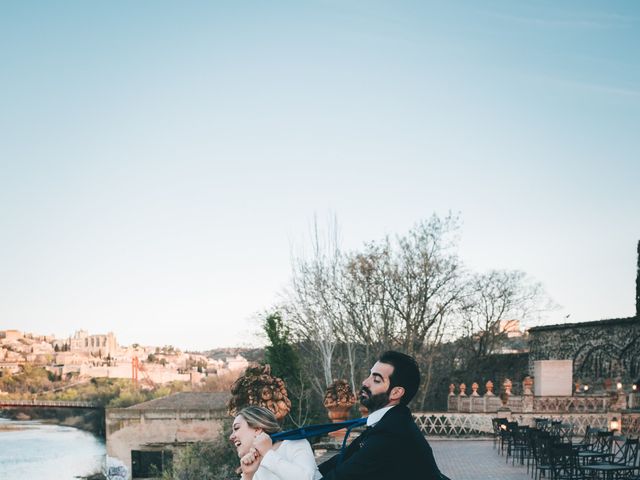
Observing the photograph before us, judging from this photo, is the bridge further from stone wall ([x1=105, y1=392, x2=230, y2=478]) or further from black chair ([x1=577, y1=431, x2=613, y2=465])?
black chair ([x1=577, y1=431, x2=613, y2=465])

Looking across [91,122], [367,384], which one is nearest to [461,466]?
[367,384]

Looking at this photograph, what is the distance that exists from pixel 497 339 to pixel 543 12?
24.3 m

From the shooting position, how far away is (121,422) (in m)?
31.2

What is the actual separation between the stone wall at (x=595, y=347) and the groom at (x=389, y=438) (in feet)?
Answer: 87.0

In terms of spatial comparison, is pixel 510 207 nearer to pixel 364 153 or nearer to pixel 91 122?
pixel 364 153

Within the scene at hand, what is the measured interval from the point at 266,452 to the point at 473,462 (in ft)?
48.1

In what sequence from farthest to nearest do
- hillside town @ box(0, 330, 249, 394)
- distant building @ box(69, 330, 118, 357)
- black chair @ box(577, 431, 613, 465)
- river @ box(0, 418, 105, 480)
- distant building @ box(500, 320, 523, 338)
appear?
distant building @ box(69, 330, 118, 357) → hillside town @ box(0, 330, 249, 394) → river @ box(0, 418, 105, 480) → distant building @ box(500, 320, 523, 338) → black chair @ box(577, 431, 613, 465)

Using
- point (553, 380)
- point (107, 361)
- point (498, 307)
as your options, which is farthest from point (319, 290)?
point (107, 361)

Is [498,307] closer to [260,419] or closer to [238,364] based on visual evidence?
[238,364]

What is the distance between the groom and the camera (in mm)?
2635

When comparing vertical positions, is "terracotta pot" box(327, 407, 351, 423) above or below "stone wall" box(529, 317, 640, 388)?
above

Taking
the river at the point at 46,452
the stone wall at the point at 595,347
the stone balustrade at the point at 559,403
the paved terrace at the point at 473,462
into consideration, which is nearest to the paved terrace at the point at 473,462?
the paved terrace at the point at 473,462

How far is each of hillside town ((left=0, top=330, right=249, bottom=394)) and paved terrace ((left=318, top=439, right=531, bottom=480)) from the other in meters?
39.4

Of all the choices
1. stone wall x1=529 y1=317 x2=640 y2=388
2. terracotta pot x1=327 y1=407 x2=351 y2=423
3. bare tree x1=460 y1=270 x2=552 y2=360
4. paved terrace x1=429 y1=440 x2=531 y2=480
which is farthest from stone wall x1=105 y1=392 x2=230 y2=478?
terracotta pot x1=327 y1=407 x2=351 y2=423
